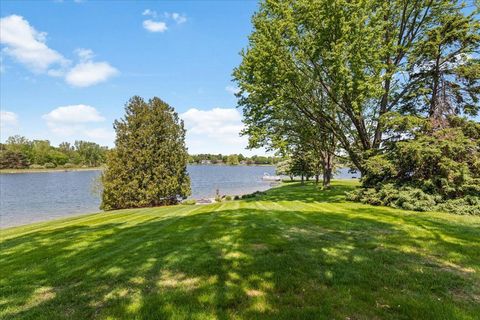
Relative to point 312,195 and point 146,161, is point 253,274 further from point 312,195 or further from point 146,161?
point 146,161

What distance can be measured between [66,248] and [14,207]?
3777cm

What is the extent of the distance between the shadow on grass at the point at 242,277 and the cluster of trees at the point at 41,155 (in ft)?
389

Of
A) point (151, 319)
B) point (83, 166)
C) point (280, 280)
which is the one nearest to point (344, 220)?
point (280, 280)

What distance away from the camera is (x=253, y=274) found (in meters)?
5.88

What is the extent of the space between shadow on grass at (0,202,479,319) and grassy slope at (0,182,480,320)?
0.02 meters

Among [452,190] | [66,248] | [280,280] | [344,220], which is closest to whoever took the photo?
[280,280]

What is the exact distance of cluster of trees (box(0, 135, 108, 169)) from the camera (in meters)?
128

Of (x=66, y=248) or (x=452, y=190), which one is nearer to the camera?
(x=66, y=248)

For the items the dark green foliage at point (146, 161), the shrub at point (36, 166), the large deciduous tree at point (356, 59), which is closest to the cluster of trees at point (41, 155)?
the shrub at point (36, 166)

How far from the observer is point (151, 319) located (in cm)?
433

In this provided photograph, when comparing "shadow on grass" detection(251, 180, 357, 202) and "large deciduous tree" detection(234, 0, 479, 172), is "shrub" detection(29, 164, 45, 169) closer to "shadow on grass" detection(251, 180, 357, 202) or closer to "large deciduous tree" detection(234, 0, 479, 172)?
"shadow on grass" detection(251, 180, 357, 202)

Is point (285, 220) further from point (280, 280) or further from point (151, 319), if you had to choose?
point (151, 319)

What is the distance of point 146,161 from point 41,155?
142462 millimetres

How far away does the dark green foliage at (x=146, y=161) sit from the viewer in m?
26.7
